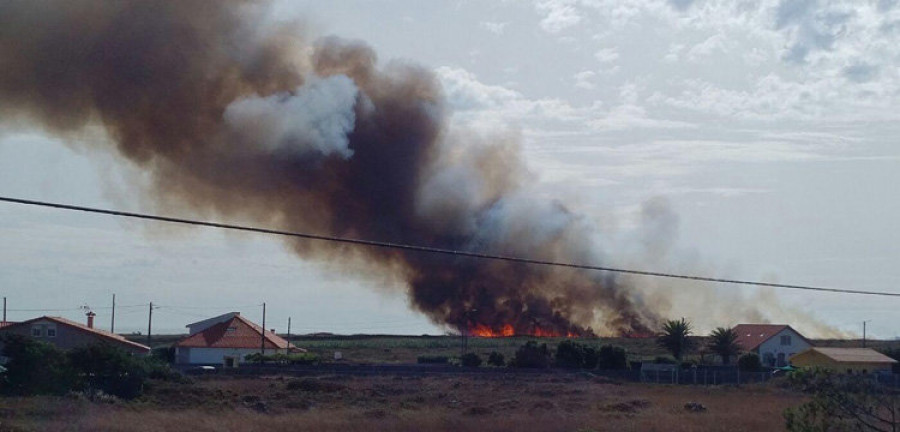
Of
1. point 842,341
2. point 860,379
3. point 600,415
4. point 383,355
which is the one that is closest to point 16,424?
point 600,415

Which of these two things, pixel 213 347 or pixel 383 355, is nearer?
pixel 213 347

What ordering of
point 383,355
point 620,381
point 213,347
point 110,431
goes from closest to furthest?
point 110,431 → point 620,381 → point 213,347 → point 383,355

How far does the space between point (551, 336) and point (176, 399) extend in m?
64.8

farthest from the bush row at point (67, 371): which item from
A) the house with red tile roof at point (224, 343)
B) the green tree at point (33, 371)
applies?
the house with red tile roof at point (224, 343)

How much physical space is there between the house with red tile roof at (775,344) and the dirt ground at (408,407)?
2788 cm

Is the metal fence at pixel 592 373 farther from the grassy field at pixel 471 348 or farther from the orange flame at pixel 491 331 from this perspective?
the orange flame at pixel 491 331

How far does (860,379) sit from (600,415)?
18592mm

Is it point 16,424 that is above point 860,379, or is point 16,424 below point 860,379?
below

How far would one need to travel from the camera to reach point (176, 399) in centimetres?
4972

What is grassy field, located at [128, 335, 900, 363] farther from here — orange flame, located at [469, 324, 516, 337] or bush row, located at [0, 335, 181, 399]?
bush row, located at [0, 335, 181, 399]

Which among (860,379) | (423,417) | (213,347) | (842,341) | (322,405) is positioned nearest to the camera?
(860,379)

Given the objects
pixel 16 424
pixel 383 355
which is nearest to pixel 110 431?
pixel 16 424

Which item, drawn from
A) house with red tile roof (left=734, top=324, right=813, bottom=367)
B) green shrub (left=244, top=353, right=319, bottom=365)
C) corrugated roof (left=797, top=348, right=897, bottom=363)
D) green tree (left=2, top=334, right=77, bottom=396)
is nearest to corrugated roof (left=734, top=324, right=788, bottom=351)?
house with red tile roof (left=734, top=324, right=813, bottom=367)

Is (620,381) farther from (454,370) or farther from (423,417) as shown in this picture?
(423,417)
